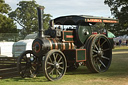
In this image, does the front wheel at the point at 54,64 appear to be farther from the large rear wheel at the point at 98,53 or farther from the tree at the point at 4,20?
the tree at the point at 4,20

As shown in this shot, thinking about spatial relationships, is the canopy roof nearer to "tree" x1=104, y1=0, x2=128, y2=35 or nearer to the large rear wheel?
the large rear wheel

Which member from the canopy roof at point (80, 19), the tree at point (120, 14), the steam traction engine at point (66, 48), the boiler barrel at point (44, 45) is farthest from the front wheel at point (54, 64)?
the tree at point (120, 14)

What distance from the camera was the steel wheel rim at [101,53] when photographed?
8104 millimetres

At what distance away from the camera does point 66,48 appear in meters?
7.69

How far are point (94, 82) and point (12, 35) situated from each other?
19.4m

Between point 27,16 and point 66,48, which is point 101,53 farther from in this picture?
point 27,16

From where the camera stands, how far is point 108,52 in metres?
8.80

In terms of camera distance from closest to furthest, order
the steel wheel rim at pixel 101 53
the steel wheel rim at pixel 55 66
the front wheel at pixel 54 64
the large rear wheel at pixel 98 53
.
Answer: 1. the front wheel at pixel 54 64
2. the steel wheel rim at pixel 55 66
3. the large rear wheel at pixel 98 53
4. the steel wheel rim at pixel 101 53

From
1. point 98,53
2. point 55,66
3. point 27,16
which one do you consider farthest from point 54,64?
point 27,16

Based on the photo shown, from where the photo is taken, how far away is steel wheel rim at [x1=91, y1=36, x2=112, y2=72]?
8.10 meters

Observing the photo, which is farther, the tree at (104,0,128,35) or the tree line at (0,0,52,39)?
the tree line at (0,0,52,39)

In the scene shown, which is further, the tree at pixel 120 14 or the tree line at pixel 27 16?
the tree line at pixel 27 16

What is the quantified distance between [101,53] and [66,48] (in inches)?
60.8

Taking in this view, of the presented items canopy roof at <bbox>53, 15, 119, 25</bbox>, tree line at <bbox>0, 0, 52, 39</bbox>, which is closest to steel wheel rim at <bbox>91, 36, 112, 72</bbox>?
canopy roof at <bbox>53, 15, 119, 25</bbox>
